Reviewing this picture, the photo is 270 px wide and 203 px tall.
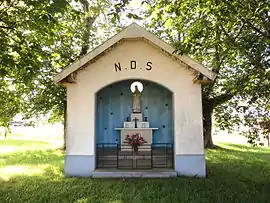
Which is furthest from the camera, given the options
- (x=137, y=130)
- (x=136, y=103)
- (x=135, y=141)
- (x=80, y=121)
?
(x=136, y=103)

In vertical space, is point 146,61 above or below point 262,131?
above

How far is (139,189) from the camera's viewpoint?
713cm

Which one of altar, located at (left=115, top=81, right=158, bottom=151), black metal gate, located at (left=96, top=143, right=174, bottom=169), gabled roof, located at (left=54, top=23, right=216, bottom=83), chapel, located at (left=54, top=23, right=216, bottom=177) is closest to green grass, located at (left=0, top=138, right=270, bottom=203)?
chapel, located at (left=54, top=23, right=216, bottom=177)

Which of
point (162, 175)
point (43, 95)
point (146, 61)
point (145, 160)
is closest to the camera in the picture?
point (162, 175)

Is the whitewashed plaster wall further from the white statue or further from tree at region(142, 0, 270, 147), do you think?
the white statue

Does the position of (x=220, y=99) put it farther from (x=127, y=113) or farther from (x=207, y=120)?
(x=127, y=113)

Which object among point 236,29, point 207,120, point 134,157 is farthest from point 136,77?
point 207,120

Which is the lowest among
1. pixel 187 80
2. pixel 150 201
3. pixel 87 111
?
pixel 150 201

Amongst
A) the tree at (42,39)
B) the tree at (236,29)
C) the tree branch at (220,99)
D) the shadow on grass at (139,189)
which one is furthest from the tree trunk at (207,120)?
the tree at (42,39)

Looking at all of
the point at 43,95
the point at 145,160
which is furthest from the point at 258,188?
the point at 43,95

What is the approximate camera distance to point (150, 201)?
6164 millimetres

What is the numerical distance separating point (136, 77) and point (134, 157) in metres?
2.79

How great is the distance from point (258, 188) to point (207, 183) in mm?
1290

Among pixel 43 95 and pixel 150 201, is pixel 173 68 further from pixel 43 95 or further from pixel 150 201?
pixel 43 95
